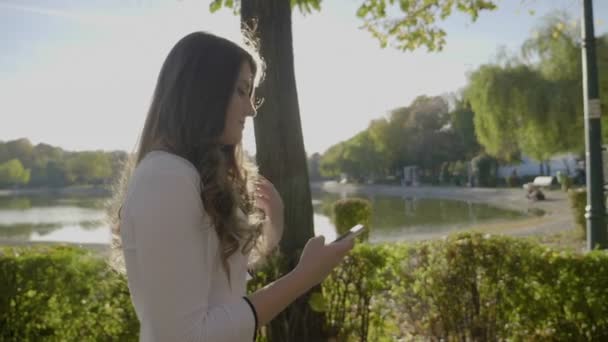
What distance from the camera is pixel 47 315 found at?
4.00m

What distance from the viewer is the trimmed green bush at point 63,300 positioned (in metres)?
3.73

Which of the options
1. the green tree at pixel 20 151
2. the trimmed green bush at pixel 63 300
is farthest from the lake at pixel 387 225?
the green tree at pixel 20 151

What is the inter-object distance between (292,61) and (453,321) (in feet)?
7.12

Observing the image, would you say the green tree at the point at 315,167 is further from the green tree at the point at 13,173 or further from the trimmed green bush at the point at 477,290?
the trimmed green bush at the point at 477,290

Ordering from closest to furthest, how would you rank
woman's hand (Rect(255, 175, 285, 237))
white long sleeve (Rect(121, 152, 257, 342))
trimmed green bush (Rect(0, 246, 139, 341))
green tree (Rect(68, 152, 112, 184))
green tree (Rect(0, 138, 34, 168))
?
white long sleeve (Rect(121, 152, 257, 342)), woman's hand (Rect(255, 175, 285, 237)), trimmed green bush (Rect(0, 246, 139, 341)), green tree (Rect(68, 152, 112, 184)), green tree (Rect(0, 138, 34, 168))

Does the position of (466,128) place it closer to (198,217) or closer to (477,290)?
(477,290)

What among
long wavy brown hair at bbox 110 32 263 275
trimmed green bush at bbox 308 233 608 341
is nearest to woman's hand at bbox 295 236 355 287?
long wavy brown hair at bbox 110 32 263 275

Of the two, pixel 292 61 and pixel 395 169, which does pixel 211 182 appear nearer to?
pixel 292 61

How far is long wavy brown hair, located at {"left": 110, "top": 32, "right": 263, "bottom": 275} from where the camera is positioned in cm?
124

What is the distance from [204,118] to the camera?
126cm

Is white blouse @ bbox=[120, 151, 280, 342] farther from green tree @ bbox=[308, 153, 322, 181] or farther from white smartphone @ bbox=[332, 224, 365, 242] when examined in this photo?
green tree @ bbox=[308, 153, 322, 181]

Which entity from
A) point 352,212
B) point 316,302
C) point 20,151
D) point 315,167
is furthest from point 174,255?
point 315,167

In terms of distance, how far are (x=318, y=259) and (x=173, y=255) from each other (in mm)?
381

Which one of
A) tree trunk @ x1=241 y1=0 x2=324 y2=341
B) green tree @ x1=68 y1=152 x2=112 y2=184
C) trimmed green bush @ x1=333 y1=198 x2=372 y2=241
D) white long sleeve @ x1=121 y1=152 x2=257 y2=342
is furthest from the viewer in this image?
green tree @ x1=68 y1=152 x2=112 y2=184
